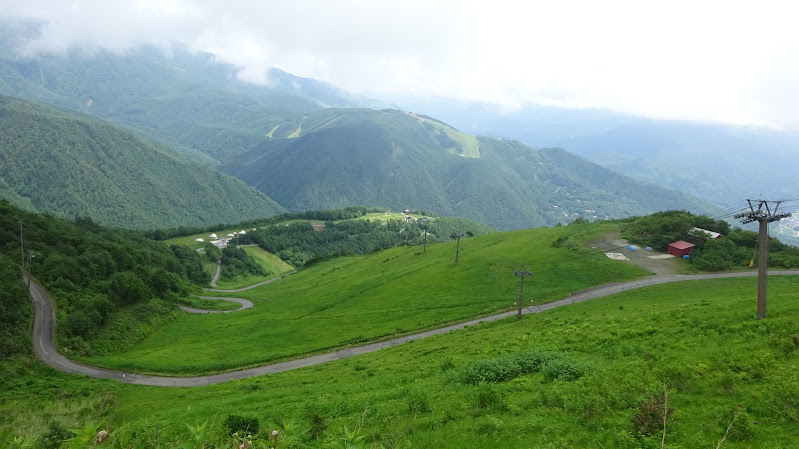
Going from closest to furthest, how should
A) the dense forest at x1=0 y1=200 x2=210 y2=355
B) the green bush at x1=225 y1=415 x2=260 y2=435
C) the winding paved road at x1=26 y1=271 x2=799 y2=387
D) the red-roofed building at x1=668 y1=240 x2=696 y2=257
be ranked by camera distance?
the green bush at x1=225 y1=415 x2=260 y2=435, the winding paved road at x1=26 y1=271 x2=799 y2=387, the dense forest at x1=0 y1=200 x2=210 y2=355, the red-roofed building at x1=668 y1=240 x2=696 y2=257

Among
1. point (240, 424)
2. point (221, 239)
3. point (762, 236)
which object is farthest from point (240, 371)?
point (221, 239)

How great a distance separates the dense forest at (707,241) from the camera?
52.3 m

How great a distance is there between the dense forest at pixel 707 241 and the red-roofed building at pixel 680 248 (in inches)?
32.9

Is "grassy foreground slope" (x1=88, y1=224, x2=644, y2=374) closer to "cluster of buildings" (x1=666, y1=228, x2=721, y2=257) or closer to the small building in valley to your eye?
"cluster of buildings" (x1=666, y1=228, x2=721, y2=257)

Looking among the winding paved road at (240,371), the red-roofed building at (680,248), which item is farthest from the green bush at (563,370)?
the red-roofed building at (680,248)

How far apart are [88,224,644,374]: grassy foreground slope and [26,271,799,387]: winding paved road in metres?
1.45

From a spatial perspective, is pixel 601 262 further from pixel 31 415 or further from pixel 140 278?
pixel 140 278

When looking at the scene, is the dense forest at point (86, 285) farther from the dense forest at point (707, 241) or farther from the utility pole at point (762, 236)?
the dense forest at point (707, 241)

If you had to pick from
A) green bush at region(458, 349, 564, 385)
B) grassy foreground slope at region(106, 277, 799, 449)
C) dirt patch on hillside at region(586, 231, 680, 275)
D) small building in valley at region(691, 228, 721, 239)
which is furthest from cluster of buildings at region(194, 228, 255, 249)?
green bush at region(458, 349, 564, 385)

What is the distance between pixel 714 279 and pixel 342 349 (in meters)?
43.1

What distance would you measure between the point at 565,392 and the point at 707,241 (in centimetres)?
5537

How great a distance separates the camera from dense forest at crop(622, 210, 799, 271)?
172 feet

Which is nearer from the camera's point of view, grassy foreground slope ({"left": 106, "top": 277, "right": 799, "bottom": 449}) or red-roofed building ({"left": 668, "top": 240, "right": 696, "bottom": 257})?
grassy foreground slope ({"left": 106, "top": 277, "right": 799, "bottom": 449})

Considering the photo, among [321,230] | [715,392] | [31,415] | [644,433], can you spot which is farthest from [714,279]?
[321,230]
